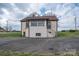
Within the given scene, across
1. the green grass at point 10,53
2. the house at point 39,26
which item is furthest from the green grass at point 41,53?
the house at point 39,26

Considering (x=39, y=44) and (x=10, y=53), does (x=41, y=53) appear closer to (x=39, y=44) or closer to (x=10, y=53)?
(x=39, y=44)

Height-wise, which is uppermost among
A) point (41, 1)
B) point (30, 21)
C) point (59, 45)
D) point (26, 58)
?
point (41, 1)

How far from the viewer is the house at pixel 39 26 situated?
2.14 metres

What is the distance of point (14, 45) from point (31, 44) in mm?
177

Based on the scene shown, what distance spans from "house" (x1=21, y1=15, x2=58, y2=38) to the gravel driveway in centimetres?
6

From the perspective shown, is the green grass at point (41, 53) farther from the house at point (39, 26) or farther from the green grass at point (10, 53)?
the house at point (39, 26)

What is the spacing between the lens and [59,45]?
2143 millimetres

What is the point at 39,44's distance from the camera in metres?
2.16

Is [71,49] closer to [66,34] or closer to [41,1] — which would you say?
[66,34]

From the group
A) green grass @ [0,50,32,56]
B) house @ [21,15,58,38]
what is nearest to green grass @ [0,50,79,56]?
green grass @ [0,50,32,56]

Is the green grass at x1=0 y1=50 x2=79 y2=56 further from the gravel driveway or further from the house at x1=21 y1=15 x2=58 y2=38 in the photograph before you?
the house at x1=21 y1=15 x2=58 y2=38

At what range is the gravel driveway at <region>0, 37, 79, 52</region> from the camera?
2.14 meters

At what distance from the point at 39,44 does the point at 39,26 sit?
19 cm

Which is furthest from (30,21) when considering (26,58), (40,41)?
(26,58)
